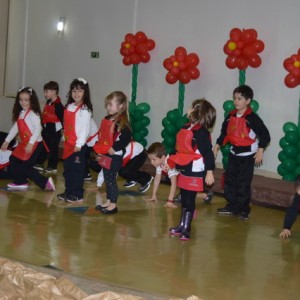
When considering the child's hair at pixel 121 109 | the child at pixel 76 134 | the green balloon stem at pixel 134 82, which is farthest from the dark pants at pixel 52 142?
the child's hair at pixel 121 109

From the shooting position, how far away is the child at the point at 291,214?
19.3ft

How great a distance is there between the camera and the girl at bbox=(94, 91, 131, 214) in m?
6.44

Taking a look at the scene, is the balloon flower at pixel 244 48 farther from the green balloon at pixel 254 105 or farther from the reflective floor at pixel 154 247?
the reflective floor at pixel 154 247

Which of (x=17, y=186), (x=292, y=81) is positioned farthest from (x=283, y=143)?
(x=17, y=186)

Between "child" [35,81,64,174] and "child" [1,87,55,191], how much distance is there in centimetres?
152

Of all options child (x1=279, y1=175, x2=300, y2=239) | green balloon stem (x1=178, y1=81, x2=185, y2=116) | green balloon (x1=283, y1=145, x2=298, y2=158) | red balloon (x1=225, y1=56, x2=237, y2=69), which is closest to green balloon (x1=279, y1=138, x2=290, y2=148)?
green balloon (x1=283, y1=145, x2=298, y2=158)

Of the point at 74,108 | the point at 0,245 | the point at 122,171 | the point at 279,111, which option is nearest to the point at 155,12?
the point at 279,111

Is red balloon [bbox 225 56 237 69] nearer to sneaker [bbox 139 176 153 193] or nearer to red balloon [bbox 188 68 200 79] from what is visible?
red balloon [bbox 188 68 200 79]

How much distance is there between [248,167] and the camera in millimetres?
6867

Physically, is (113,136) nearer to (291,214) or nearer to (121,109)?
(121,109)

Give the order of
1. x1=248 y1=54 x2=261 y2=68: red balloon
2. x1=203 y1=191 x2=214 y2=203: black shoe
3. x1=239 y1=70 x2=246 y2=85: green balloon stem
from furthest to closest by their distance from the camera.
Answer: x1=239 y1=70 x2=246 y2=85: green balloon stem, x1=248 y1=54 x2=261 y2=68: red balloon, x1=203 y1=191 x2=214 y2=203: black shoe

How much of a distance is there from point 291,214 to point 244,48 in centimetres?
325

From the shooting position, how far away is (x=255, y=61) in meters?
8.53

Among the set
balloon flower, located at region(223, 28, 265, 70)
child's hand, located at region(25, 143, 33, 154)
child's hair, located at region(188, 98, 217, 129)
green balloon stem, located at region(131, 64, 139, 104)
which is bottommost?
child's hand, located at region(25, 143, 33, 154)
